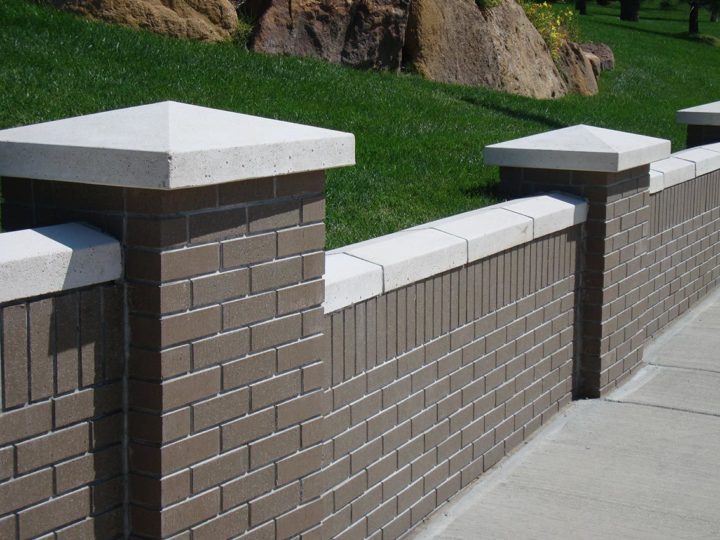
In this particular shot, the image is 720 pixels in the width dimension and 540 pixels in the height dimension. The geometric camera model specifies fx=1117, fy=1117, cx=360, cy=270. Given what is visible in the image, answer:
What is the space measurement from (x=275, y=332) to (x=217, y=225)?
0.47 metres

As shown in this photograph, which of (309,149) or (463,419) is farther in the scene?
(463,419)

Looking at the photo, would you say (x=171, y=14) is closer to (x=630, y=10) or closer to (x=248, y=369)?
(x=248, y=369)

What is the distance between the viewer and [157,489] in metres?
3.21

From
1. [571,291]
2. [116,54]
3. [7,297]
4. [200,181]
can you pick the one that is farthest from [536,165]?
[116,54]

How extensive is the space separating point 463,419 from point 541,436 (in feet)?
2.99

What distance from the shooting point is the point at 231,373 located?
3.43 metres

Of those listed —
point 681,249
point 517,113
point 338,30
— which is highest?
point 338,30

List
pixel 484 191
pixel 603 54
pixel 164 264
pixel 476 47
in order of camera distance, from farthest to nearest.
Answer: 1. pixel 603 54
2. pixel 476 47
3. pixel 484 191
4. pixel 164 264

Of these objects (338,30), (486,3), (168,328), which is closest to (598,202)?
(168,328)

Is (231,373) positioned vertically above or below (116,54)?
below

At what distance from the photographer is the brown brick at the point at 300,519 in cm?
375

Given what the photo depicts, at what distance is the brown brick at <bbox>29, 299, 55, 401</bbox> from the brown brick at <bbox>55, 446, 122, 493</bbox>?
9.4 inches

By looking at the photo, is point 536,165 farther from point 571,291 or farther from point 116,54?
point 116,54

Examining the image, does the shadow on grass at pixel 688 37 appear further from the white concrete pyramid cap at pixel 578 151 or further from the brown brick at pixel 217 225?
the brown brick at pixel 217 225
